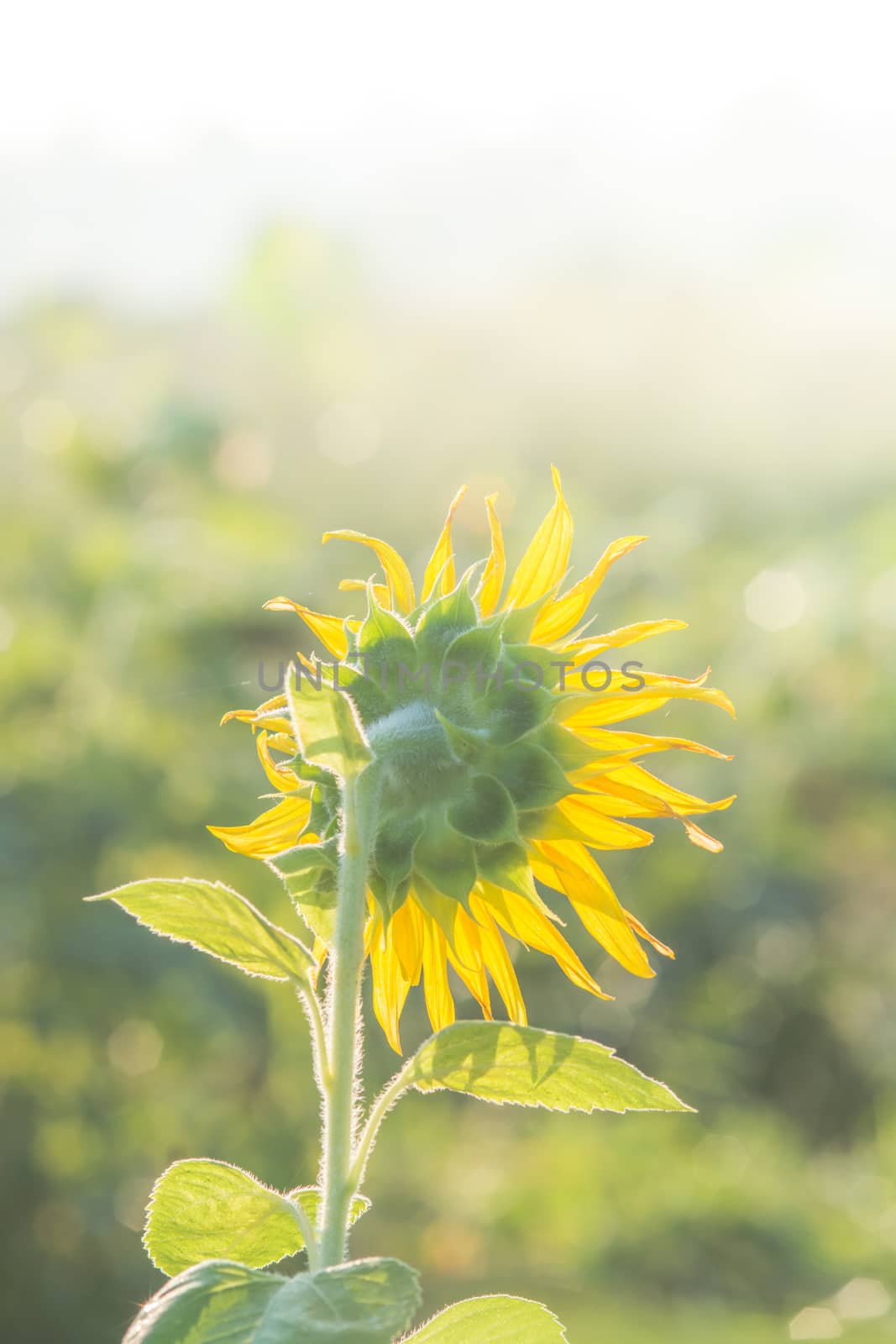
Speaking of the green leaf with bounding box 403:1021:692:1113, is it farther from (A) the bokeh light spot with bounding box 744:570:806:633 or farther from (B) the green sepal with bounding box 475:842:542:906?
(A) the bokeh light spot with bounding box 744:570:806:633

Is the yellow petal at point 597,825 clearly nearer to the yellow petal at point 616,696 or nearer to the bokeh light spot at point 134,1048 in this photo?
the yellow petal at point 616,696

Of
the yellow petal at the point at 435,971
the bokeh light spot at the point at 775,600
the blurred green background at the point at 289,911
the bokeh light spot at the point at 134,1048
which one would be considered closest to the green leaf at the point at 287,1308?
the yellow petal at the point at 435,971

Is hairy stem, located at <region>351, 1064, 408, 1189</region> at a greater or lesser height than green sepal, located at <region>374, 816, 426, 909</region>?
lesser

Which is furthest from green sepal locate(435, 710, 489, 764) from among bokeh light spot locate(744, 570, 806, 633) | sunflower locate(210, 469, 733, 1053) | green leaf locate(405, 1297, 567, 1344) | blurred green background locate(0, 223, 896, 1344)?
bokeh light spot locate(744, 570, 806, 633)

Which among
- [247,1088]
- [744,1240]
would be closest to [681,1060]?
[744,1240]

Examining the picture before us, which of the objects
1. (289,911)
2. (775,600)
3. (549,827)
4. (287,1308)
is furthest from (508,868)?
(775,600)
